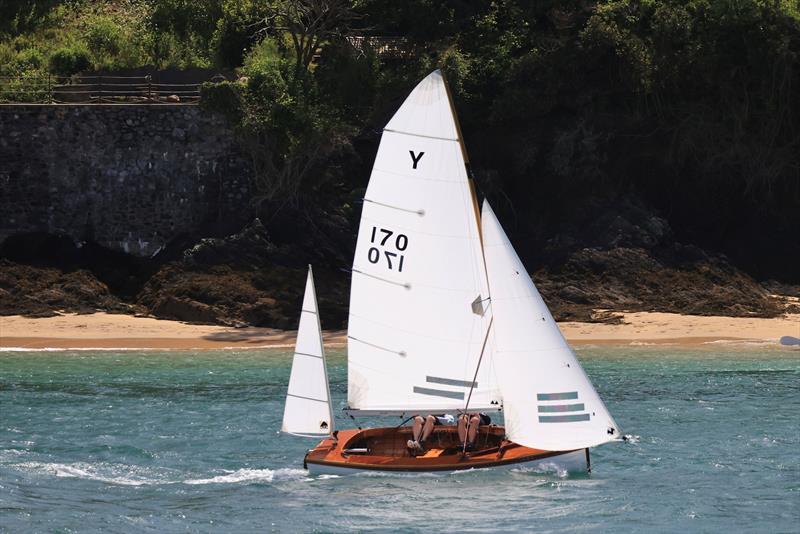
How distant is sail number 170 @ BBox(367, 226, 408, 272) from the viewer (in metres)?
23.5

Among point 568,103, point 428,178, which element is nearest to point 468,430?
point 428,178

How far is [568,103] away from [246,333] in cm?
1366

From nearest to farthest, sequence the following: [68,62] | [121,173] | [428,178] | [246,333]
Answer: [428,178] < [246,333] < [121,173] < [68,62]

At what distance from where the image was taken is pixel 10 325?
44.2m

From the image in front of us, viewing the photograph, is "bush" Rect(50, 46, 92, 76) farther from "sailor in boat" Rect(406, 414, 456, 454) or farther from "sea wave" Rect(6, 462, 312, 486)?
"sailor in boat" Rect(406, 414, 456, 454)

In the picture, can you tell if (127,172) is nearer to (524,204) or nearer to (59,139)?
(59,139)

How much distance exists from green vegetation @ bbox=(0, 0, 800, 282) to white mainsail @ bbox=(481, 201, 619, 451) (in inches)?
953

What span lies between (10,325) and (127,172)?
6.99 metres

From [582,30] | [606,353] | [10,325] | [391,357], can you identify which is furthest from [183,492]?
[582,30]

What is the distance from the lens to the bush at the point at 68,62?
177ft

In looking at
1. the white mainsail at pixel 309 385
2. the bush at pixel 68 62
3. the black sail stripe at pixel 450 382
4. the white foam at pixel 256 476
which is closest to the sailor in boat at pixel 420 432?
the black sail stripe at pixel 450 382

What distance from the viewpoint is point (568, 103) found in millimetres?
48344

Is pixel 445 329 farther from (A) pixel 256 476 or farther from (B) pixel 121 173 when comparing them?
(B) pixel 121 173

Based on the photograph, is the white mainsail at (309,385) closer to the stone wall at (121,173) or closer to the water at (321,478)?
the water at (321,478)
